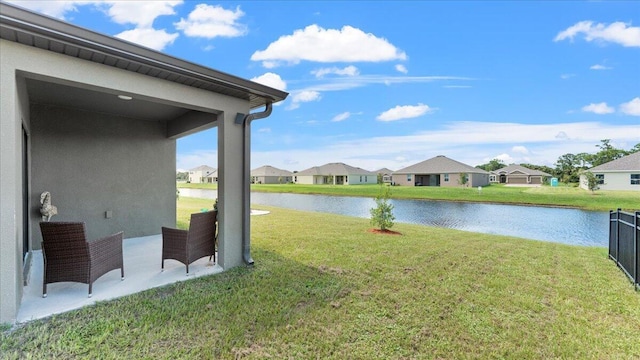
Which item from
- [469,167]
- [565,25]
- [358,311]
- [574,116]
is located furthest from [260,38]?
[469,167]

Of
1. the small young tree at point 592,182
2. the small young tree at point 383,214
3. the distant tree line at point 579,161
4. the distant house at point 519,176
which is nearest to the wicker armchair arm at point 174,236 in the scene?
the small young tree at point 383,214

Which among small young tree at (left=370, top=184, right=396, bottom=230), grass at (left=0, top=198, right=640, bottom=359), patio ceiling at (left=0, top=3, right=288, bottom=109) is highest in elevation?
patio ceiling at (left=0, top=3, right=288, bottom=109)

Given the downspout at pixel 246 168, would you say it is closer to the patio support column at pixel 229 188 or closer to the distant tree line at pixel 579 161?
the patio support column at pixel 229 188

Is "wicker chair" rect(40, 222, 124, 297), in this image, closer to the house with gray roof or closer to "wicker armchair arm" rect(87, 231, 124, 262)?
"wicker armchair arm" rect(87, 231, 124, 262)

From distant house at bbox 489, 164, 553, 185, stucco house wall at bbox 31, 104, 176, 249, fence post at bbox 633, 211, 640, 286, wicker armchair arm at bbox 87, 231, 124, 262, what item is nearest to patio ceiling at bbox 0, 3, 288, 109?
wicker armchair arm at bbox 87, 231, 124, 262

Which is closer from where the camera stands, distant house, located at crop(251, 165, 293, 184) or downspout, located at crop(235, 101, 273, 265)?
downspout, located at crop(235, 101, 273, 265)

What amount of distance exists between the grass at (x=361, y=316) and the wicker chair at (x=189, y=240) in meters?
0.58

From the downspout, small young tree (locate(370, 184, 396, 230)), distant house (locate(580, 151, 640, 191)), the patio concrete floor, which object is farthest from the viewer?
distant house (locate(580, 151, 640, 191))

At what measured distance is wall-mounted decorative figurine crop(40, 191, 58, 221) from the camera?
18.2 ft

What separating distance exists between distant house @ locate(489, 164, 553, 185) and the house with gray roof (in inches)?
2143

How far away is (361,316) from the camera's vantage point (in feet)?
11.3

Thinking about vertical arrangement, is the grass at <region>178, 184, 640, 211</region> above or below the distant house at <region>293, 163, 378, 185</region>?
below

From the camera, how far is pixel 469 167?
38.1 meters

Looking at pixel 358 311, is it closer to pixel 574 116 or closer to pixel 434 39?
pixel 434 39
